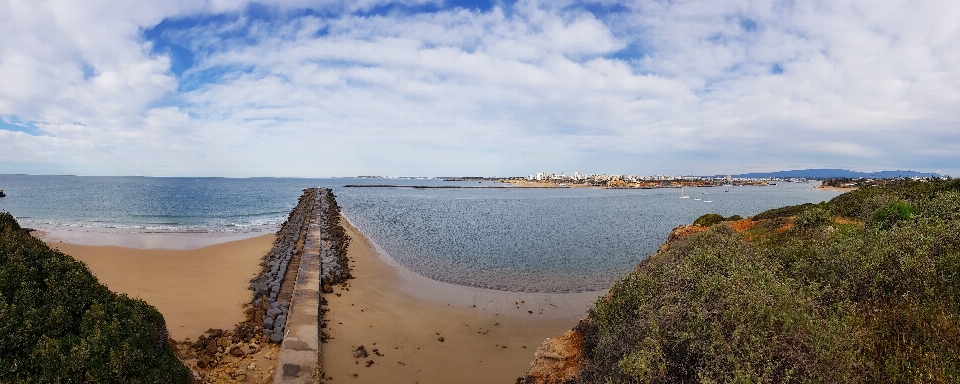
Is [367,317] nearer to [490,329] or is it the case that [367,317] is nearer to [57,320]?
[490,329]

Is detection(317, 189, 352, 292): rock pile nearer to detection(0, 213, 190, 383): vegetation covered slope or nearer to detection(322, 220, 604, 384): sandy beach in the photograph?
detection(322, 220, 604, 384): sandy beach

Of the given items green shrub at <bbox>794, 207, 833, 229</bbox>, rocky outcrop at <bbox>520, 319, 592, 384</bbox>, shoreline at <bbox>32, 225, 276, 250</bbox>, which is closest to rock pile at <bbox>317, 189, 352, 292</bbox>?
shoreline at <bbox>32, 225, 276, 250</bbox>

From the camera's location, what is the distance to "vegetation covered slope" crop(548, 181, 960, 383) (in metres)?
3.69

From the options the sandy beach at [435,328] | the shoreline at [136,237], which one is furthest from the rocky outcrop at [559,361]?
the shoreline at [136,237]

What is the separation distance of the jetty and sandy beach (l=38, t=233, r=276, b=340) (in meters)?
0.79

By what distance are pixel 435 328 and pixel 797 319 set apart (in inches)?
319

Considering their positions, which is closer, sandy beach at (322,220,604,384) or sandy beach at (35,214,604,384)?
sandy beach at (322,220,604,384)

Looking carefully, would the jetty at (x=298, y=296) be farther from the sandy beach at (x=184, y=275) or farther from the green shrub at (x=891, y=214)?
the green shrub at (x=891, y=214)

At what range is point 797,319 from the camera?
13.0 feet

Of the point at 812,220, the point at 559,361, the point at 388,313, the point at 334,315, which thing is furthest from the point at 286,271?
the point at 812,220

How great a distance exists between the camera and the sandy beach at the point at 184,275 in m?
10.3

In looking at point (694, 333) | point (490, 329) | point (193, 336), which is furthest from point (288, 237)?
point (694, 333)

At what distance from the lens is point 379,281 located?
1513 cm

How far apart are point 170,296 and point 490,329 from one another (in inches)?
354
